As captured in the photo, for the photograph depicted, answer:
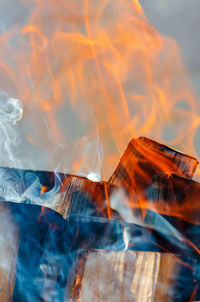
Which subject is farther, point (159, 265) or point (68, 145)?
point (68, 145)

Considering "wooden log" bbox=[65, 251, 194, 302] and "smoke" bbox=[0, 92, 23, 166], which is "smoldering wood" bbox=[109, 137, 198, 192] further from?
"smoke" bbox=[0, 92, 23, 166]

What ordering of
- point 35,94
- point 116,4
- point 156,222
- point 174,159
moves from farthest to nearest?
1. point 35,94
2. point 116,4
3. point 174,159
4. point 156,222

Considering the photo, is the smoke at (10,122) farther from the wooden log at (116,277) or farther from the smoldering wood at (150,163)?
the wooden log at (116,277)

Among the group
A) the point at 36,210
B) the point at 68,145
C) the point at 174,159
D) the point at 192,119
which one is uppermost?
the point at 192,119

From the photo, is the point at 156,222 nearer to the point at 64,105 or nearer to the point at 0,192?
the point at 0,192

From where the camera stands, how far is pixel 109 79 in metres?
4.09

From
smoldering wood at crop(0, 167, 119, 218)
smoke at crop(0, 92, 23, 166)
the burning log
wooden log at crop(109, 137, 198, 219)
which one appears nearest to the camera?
the burning log

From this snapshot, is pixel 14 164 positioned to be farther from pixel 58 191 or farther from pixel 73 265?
pixel 73 265

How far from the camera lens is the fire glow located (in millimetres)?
1260

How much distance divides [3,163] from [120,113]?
195cm

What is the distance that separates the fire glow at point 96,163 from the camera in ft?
4.13

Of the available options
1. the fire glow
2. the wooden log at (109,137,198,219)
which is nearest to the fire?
the fire glow

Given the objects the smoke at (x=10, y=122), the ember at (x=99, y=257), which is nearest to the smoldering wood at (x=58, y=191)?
the ember at (x=99, y=257)

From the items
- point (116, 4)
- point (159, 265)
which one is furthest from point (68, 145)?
point (159, 265)
